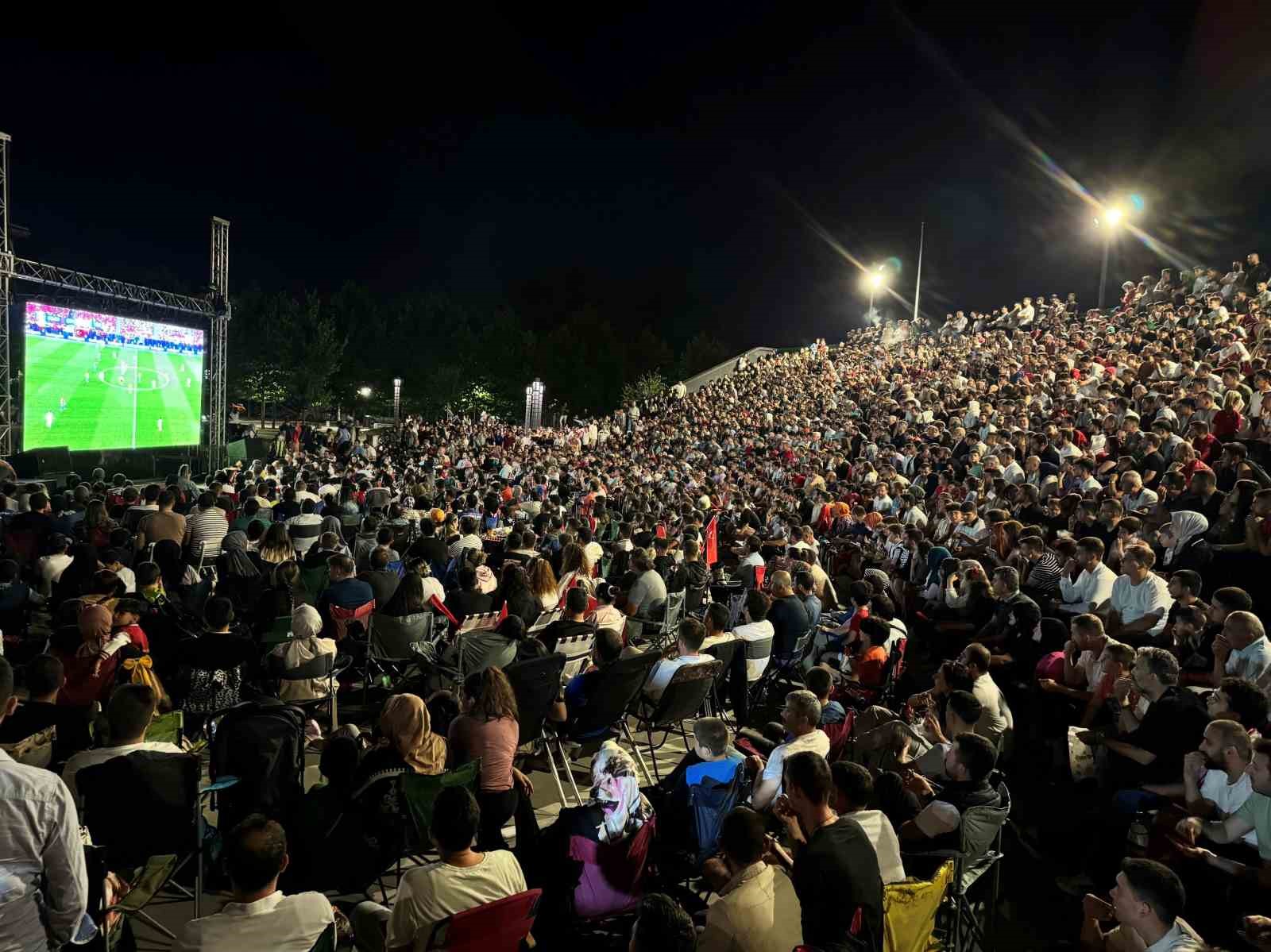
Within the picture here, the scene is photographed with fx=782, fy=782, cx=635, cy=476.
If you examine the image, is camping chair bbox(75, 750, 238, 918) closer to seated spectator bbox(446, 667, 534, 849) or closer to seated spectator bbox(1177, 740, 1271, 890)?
seated spectator bbox(446, 667, 534, 849)

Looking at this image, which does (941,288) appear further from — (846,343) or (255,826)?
(255,826)

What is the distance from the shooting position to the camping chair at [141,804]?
10.1 ft

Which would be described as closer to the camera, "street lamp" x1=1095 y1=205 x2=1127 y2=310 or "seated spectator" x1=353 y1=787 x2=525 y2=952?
"seated spectator" x1=353 y1=787 x2=525 y2=952

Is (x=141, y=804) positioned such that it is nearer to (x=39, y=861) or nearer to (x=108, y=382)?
(x=39, y=861)

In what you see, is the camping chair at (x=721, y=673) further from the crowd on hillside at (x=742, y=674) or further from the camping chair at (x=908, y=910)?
the camping chair at (x=908, y=910)

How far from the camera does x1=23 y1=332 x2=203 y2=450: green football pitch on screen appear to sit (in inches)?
676

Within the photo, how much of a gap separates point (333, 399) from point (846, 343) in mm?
30873

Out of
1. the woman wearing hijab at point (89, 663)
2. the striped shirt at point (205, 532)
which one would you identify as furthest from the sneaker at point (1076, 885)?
the striped shirt at point (205, 532)

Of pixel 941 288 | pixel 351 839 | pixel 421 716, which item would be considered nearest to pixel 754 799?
pixel 421 716

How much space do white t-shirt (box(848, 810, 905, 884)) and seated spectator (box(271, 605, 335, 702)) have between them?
3.49 metres

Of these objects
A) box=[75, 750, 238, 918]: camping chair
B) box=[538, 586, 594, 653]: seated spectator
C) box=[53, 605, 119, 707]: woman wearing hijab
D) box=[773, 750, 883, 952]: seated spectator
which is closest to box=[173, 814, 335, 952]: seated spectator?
box=[75, 750, 238, 918]: camping chair

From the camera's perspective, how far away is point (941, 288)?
46875 millimetres

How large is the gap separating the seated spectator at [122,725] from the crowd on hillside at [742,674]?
0.5 inches

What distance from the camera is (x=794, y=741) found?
3.88 meters
